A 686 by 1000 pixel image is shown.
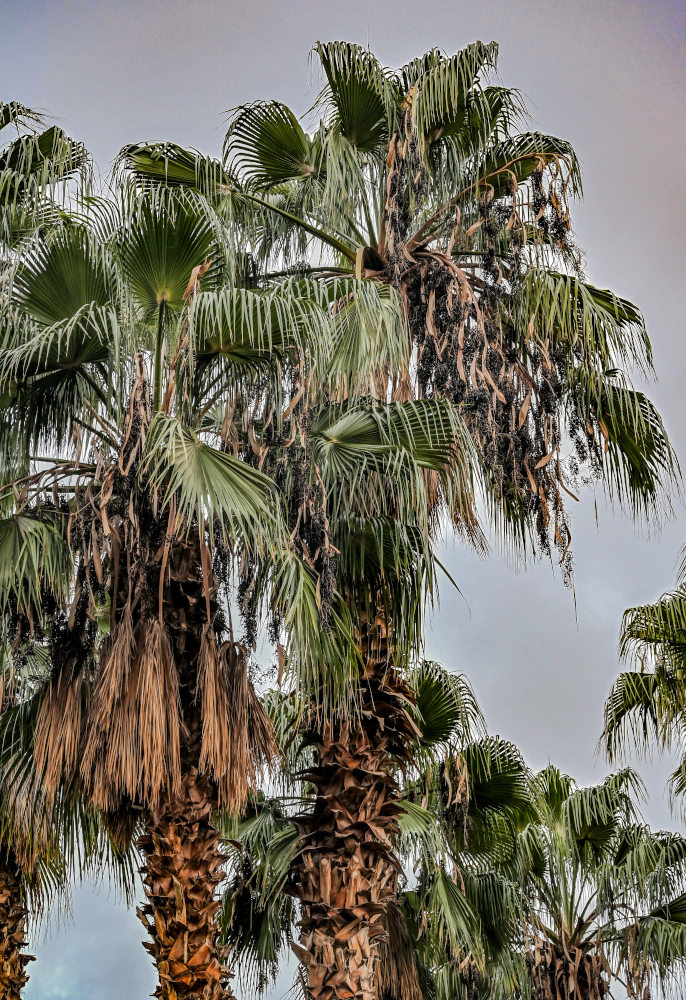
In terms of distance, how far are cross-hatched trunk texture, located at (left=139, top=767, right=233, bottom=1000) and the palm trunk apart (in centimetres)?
279

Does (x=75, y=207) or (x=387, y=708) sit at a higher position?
(x=75, y=207)

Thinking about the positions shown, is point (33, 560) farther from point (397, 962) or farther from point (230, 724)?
point (397, 962)

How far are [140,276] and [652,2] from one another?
9215 millimetres

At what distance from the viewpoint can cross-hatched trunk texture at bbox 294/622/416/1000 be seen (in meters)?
7.15

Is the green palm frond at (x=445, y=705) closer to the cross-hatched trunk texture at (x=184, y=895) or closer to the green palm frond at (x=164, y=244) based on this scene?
the cross-hatched trunk texture at (x=184, y=895)

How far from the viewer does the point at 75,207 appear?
7793 mm

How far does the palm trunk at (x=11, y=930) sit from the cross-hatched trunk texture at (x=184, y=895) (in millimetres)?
2789

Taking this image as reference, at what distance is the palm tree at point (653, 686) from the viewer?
1068cm

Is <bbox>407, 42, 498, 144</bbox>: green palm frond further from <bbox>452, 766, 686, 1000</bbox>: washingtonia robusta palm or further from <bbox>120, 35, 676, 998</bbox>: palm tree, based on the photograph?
<bbox>452, 766, 686, 1000</bbox>: washingtonia robusta palm

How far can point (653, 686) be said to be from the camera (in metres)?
11.5

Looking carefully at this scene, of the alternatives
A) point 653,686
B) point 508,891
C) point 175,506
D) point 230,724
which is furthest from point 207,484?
point 653,686

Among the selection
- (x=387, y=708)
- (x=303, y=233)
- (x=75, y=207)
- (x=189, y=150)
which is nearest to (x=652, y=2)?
(x=303, y=233)

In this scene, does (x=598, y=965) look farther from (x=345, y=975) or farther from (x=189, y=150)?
(x=189, y=150)

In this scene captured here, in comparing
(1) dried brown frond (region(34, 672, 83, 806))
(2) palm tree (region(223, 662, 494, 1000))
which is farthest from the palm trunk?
(1) dried brown frond (region(34, 672, 83, 806))
